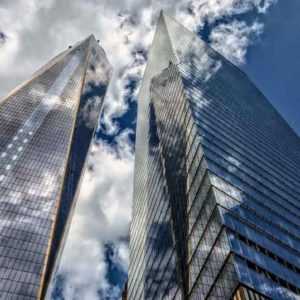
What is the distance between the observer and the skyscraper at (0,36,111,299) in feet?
253

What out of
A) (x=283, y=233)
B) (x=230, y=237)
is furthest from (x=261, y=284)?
(x=283, y=233)

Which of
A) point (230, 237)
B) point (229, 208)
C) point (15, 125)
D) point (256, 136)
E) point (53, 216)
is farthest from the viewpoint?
point (15, 125)

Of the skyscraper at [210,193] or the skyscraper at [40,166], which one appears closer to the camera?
the skyscraper at [210,193]

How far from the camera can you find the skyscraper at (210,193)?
41.2m

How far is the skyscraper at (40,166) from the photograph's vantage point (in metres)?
77.1

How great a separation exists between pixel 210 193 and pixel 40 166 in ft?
224

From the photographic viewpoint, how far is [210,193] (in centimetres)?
4794

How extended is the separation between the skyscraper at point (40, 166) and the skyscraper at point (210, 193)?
20.6m

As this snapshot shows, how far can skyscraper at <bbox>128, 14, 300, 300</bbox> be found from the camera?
1620 inches

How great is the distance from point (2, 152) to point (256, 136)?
229 ft

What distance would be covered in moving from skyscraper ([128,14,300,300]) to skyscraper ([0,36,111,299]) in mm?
20600

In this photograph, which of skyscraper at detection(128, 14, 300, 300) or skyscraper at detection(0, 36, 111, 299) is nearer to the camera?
skyscraper at detection(128, 14, 300, 300)

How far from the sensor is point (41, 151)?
368ft

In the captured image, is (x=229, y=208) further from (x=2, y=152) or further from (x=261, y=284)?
(x=2, y=152)
